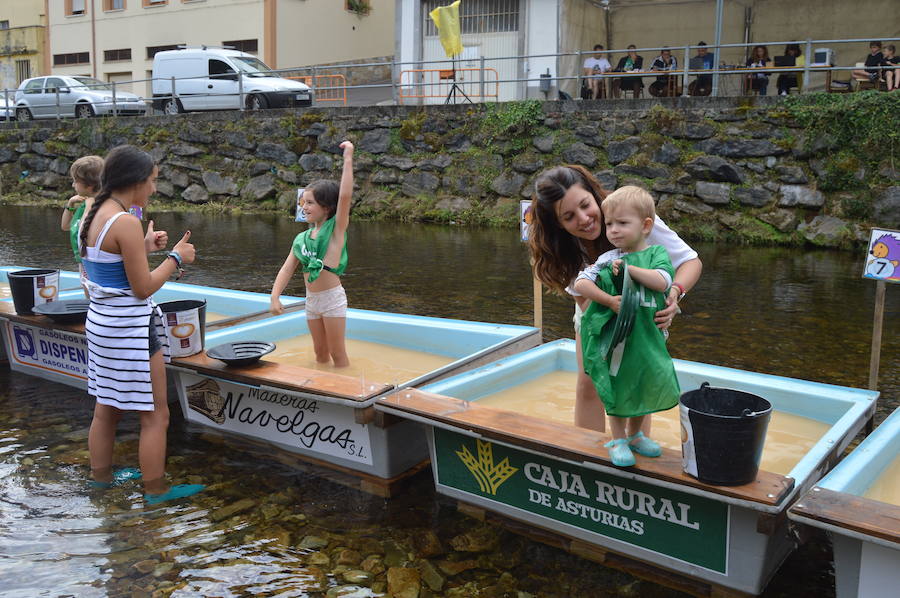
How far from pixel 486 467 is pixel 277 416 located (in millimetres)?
1319

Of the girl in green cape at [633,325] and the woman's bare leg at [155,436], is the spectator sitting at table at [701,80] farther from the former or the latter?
the woman's bare leg at [155,436]

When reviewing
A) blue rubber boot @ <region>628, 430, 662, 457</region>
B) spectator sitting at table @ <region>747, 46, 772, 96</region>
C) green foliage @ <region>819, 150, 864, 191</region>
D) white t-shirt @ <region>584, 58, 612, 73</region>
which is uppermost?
white t-shirt @ <region>584, 58, 612, 73</region>

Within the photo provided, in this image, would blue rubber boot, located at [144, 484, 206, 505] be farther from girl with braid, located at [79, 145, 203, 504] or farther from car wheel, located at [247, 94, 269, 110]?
car wheel, located at [247, 94, 269, 110]

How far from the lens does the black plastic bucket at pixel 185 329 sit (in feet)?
14.7

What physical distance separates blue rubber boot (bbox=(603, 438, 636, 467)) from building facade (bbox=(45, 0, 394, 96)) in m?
24.2

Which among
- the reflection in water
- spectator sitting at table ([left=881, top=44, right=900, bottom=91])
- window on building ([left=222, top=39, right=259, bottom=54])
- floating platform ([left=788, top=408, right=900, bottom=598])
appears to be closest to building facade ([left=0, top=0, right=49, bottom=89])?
window on building ([left=222, top=39, right=259, bottom=54])

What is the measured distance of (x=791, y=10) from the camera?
678 inches

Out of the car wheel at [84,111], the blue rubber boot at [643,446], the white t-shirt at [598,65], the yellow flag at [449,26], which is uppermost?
the yellow flag at [449,26]

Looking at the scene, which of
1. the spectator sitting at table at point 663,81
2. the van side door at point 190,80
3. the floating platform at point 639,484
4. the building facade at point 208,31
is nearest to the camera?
the floating platform at point 639,484

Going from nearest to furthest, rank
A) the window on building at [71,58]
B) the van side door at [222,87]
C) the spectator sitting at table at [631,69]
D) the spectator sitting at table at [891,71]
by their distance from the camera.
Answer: the spectator sitting at table at [891,71]
the spectator sitting at table at [631,69]
the van side door at [222,87]
the window on building at [71,58]

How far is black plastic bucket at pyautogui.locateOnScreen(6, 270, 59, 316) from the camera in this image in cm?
544

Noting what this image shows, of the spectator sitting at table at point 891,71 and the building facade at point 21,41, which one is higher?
the building facade at point 21,41

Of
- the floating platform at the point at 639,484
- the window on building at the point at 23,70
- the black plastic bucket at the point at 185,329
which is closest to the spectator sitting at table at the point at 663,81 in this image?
the floating platform at the point at 639,484

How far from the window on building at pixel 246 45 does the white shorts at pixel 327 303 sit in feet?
76.2
